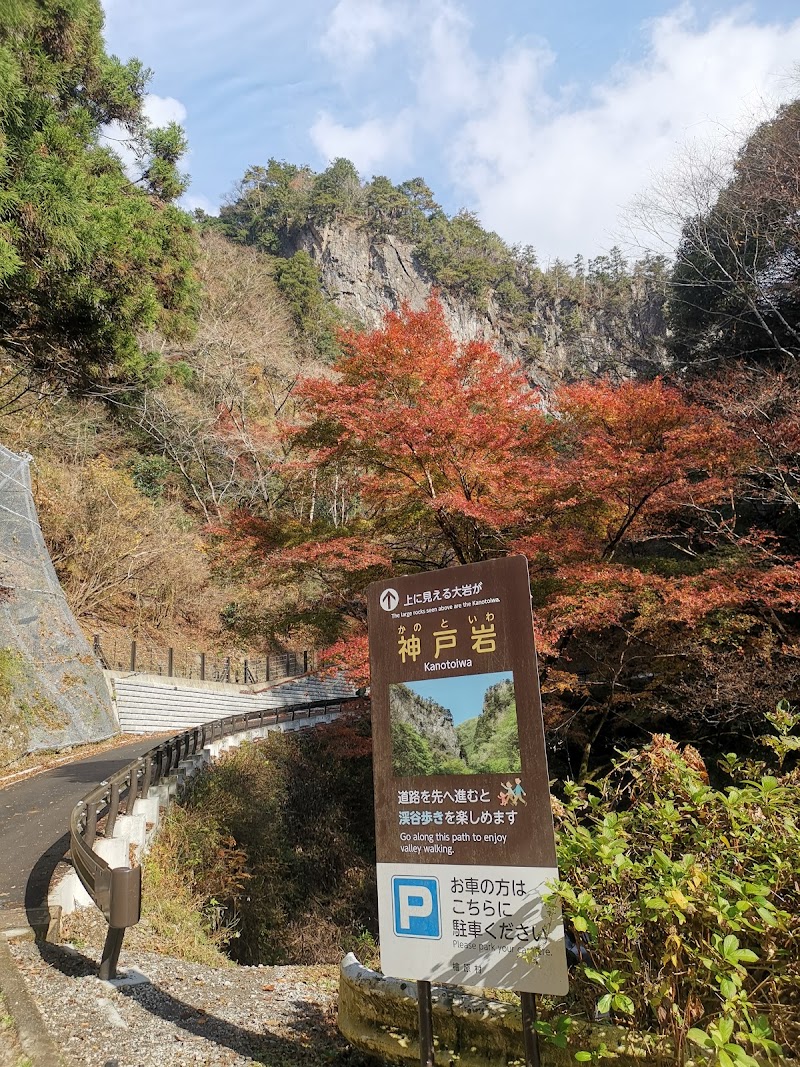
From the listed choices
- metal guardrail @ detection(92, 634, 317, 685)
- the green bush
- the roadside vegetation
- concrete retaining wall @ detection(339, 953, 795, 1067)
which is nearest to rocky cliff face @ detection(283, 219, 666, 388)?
metal guardrail @ detection(92, 634, 317, 685)

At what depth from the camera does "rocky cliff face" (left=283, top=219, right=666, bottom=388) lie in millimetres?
52094

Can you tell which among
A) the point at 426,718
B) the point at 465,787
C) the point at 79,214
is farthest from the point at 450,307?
the point at 465,787

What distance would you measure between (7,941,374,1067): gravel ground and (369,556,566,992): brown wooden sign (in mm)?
1605

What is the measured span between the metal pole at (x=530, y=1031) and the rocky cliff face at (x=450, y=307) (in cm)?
4822

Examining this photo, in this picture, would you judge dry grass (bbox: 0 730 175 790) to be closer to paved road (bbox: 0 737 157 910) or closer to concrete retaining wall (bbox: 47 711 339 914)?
paved road (bbox: 0 737 157 910)

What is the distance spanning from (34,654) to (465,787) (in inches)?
626

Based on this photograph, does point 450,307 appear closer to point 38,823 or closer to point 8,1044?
point 38,823

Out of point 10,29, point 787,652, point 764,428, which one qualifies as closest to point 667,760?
point 787,652

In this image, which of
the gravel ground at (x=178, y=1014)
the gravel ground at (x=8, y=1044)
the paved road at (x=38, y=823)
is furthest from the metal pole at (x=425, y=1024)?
the paved road at (x=38, y=823)

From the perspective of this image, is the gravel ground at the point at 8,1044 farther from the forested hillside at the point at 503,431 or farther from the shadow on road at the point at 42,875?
the forested hillside at the point at 503,431

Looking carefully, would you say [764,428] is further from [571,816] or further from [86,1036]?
[86,1036]

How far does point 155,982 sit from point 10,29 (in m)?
10.1

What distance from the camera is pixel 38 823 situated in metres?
9.69

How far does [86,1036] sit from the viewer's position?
4.30m
